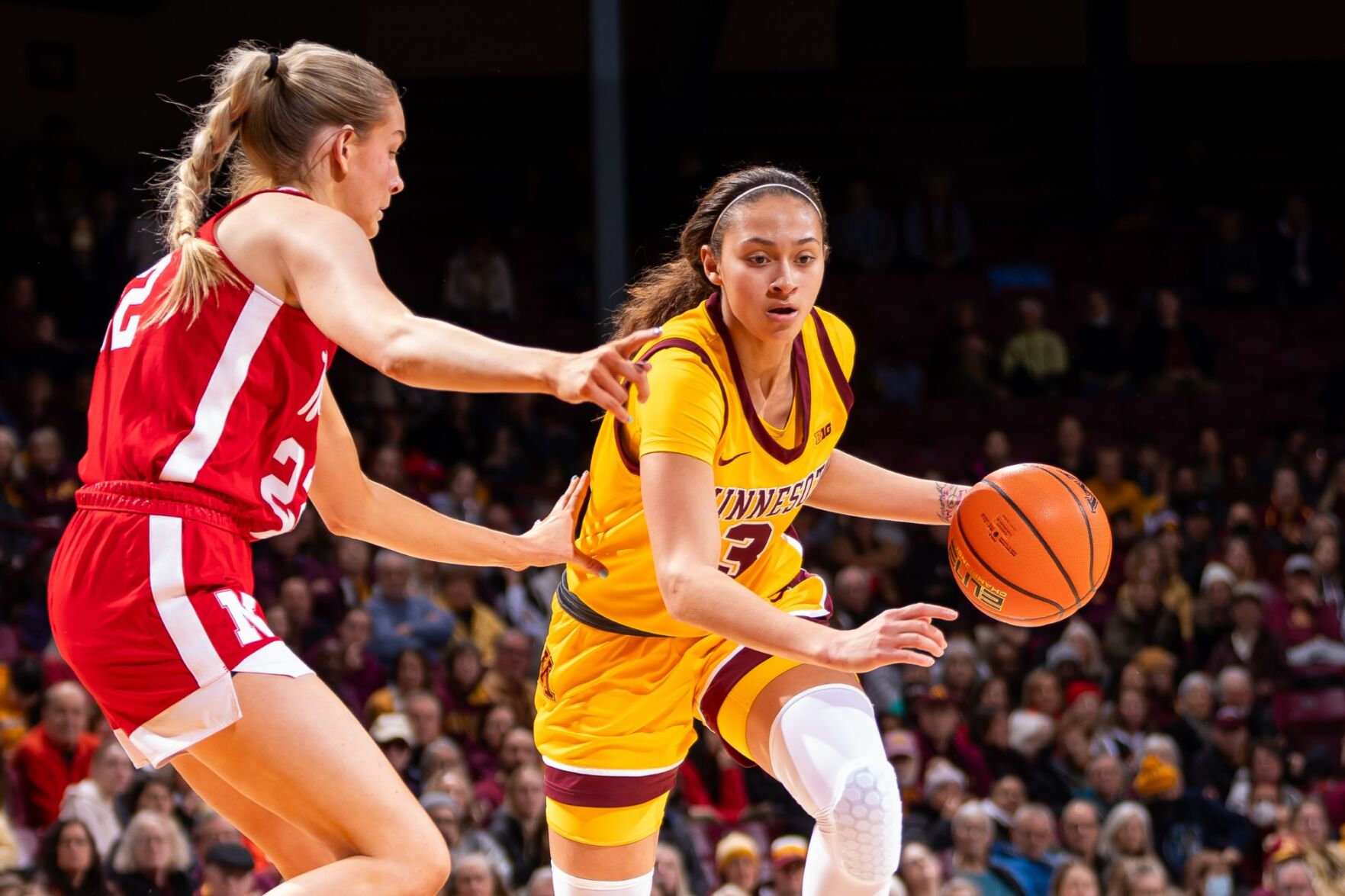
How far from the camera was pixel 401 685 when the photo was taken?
22.9 feet

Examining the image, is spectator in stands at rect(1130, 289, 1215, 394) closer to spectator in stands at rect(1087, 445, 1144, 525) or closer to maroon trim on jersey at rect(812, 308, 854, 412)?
spectator in stands at rect(1087, 445, 1144, 525)

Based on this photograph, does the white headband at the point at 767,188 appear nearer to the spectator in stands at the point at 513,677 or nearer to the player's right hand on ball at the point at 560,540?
the player's right hand on ball at the point at 560,540

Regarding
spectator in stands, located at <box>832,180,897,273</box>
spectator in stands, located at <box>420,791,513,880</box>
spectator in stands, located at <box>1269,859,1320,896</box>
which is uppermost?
spectator in stands, located at <box>832,180,897,273</box>

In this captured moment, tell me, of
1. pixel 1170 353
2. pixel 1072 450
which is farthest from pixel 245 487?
pixel 1170 353

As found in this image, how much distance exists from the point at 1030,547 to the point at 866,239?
9.52 m

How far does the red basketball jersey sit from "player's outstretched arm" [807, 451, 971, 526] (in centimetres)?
141

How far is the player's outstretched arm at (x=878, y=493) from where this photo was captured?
3.57 m

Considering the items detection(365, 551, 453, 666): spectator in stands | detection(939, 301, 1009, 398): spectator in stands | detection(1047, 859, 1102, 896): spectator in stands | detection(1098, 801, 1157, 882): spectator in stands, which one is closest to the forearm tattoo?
detection(1047, 859, 1102, 896): spectator in stands

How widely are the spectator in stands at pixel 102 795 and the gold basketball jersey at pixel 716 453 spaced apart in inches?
123

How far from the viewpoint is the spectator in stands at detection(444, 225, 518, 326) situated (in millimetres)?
11453

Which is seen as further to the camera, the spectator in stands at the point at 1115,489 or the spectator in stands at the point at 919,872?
the spectator in stands at the point at 1115,489

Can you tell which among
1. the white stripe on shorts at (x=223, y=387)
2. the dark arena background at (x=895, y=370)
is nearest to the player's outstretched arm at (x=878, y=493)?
the white stripe on shorts at (x=223, y=387)

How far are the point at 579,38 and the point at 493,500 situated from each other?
690cm

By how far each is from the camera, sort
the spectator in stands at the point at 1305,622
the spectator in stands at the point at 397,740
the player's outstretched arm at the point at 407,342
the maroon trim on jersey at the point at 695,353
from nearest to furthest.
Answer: the player's outstretched arm at the point at 407,342, the maroon trim on jersey at the point at 695,353, the spectator in stands at the point at 397,740, the spectator in stands at the point at 1305,622
